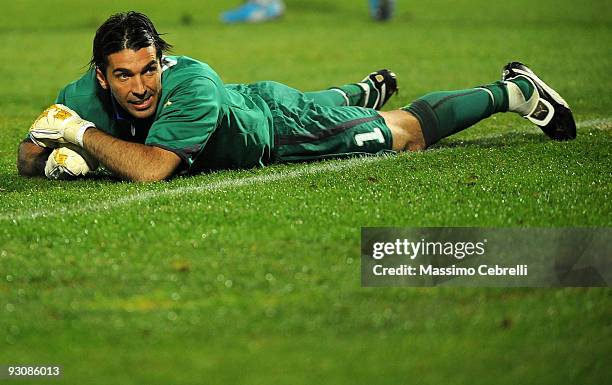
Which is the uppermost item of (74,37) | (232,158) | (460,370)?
(74,37)

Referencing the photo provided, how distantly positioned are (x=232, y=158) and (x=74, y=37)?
12139mm

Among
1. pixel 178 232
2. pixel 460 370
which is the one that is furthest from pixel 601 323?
pixel 178 232

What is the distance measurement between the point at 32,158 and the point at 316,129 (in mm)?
1732

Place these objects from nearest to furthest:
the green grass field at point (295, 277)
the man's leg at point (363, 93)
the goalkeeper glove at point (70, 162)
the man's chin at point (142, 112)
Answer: the green grass field at point (295, 277)
the man's chin at point (142, 112)
the goalkeeper glove at point (70, 162)
the man's leg at point (363, 93)

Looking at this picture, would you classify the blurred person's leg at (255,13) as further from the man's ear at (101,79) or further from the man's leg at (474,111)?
the man's ear at (101,79)

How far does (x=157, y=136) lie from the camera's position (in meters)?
6.21

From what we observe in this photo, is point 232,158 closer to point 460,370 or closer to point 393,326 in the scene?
point 393,326

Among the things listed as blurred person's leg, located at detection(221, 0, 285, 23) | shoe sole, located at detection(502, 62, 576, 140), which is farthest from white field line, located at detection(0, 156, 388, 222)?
blurred person's leg, located at detection(221, 0, 285, 23)

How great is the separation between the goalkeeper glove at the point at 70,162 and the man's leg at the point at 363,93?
5.41ft

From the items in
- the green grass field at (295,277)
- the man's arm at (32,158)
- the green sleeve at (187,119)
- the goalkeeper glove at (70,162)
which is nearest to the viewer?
the green grass field at (295,277)

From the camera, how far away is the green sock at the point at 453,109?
7.38 m

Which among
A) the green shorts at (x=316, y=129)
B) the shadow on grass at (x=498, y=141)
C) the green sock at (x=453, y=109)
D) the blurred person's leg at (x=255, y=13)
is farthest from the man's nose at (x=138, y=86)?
the blurred person's leg at (x=255, y=13)

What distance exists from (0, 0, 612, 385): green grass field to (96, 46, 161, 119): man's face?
46cm

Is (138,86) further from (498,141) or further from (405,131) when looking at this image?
(498,141)
